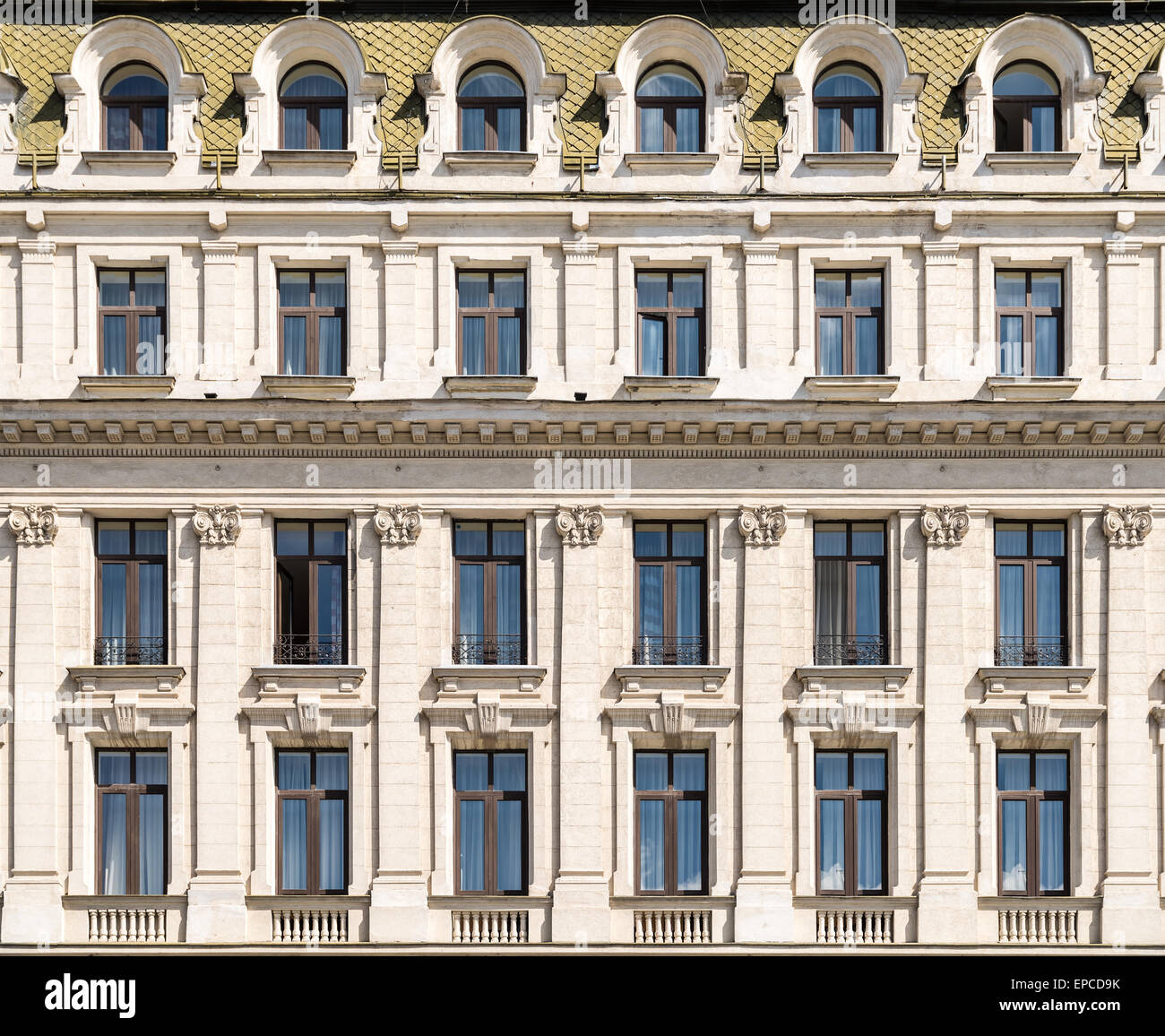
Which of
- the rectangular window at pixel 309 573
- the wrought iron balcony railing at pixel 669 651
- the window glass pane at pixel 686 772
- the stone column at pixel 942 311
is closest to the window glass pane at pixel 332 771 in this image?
the rectangular window at pixel 309 573

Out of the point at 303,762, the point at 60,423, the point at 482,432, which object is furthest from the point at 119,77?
the point at 303,762

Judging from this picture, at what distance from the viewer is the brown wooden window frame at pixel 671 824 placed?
39.2 meters

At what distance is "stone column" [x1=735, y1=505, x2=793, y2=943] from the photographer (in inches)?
1515

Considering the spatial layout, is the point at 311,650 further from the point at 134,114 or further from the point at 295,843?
the point at 134,114

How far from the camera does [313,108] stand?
4088cm

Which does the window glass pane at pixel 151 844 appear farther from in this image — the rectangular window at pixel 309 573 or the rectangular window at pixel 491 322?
the rectangular window at pixel 491 322

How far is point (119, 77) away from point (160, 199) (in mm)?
2744

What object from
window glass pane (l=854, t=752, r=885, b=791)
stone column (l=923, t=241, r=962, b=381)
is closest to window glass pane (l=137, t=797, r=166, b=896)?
window glass pane (l=854, t=752, r=885, b=791)

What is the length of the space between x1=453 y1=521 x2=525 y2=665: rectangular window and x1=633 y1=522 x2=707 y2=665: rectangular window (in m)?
2.10

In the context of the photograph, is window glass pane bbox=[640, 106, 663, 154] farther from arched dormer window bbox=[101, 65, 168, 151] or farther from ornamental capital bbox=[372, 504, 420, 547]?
arched dormer window bbox=[101, 65, 168, 151]

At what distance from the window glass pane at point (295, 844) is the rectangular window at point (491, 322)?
8.28 meters

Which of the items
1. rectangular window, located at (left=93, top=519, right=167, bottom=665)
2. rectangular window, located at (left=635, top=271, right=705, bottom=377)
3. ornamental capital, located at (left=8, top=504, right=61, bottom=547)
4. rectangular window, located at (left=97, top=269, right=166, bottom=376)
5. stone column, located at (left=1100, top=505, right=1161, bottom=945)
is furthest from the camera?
rectangular window, located at (left=635, top=271, right=705, bottom=377)
